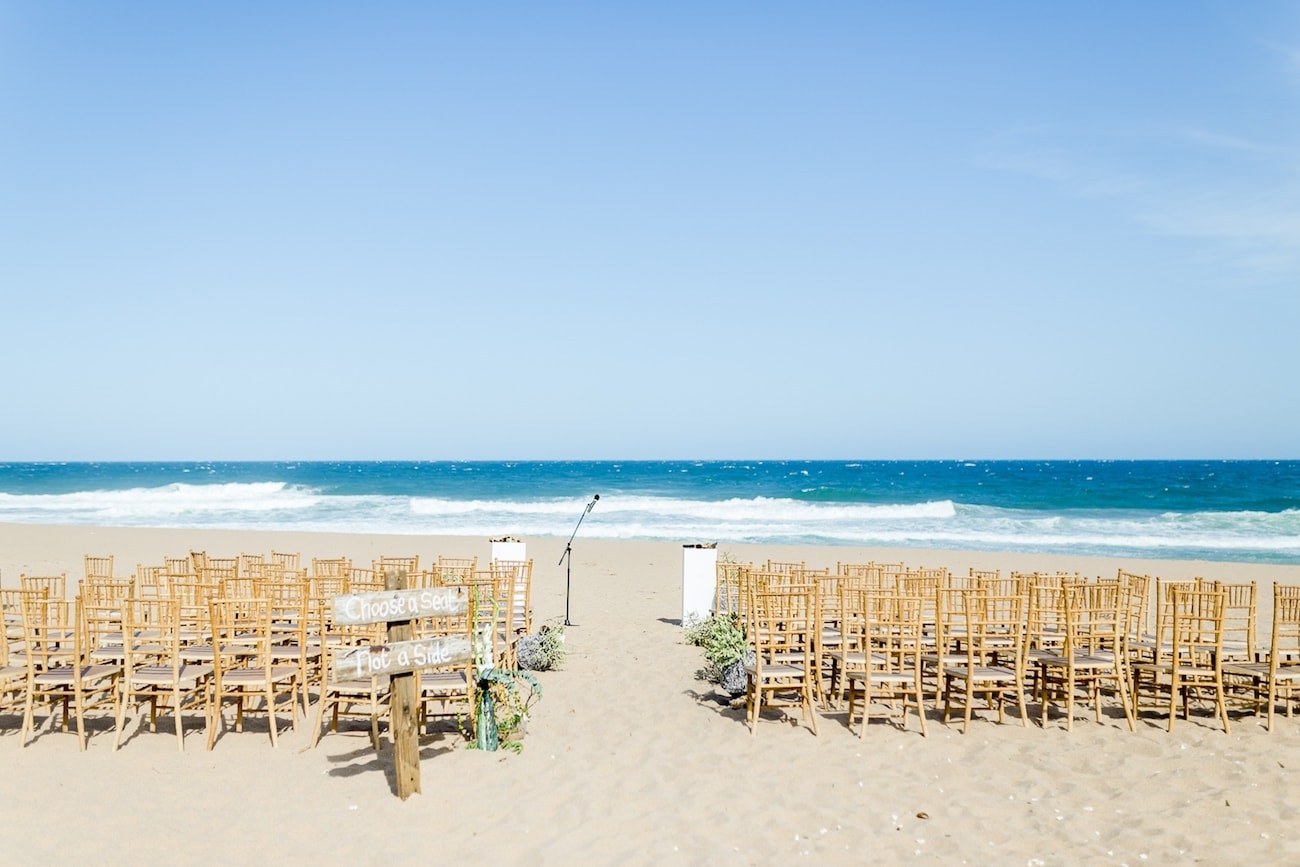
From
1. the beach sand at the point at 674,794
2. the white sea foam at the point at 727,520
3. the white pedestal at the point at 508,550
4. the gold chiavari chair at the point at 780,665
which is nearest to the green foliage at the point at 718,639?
the gold chiavari chair at the point at 780,665

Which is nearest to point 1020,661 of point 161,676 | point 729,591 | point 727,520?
point 729,591

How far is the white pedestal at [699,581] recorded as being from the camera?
11695mm

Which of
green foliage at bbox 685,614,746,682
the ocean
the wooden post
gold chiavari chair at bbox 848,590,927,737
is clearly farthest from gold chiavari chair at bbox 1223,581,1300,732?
the ocean

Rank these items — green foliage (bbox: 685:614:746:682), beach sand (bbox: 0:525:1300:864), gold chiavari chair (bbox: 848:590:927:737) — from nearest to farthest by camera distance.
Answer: beach sand (bbox: 0:525:1300:864)
gold chiavari chair (bbox: 848:590:927:737)
green foliage (bbox: 685:614:746:682)

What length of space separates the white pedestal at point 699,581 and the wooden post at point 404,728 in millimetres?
6192

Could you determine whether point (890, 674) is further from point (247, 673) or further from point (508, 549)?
point (508, 549)

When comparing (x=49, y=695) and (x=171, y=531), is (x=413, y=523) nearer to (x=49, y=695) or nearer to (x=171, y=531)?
(x=171, y=531)

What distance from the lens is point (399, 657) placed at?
5527 millimetres

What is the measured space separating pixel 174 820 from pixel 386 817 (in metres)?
1.24

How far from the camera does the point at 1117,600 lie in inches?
290

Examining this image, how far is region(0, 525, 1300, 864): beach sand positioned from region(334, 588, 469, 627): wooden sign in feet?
3.78

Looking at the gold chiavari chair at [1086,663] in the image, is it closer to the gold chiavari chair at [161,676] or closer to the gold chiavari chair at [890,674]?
the gold chiavari chair at [890,674]

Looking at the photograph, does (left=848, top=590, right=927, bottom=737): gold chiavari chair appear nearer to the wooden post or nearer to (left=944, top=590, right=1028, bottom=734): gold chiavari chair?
(left=944, top=590, right=1028, bottom=734): gold chiavari chair

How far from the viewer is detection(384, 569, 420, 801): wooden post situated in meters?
5.64
